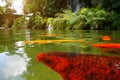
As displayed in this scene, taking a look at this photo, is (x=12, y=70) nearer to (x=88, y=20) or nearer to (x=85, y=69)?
(x=85, y=69)

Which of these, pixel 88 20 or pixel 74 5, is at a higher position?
pixel 74 5

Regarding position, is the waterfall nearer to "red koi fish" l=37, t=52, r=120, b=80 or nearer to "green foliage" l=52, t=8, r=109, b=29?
"green foliage" l=52, t=8, r=109, b=29

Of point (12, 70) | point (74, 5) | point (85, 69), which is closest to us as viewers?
point (85, 69)

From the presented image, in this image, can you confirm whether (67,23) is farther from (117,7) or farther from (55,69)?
(55,69)

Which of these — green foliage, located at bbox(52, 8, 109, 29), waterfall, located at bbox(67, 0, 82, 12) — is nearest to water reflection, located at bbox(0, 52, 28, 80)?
green foliage, located at bbox(52, 8, 109, 29)

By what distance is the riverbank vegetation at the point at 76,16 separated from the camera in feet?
56.9

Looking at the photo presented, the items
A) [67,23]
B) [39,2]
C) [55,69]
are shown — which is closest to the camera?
[55,69]

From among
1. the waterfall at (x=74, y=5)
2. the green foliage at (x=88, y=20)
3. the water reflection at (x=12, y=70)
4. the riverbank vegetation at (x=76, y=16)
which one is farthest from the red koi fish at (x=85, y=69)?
the waterfall at (x=74, y=5)

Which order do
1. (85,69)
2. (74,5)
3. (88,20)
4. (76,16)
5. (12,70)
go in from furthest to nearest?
(74,5), (76,16), (88,20), (12,70), (85,69)

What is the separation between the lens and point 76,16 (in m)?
19.2

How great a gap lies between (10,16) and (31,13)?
47.3 feet

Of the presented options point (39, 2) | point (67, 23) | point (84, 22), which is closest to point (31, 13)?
point (39, 2)

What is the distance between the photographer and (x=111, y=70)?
251 centimetres

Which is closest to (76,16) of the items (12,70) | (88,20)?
(88,20)
